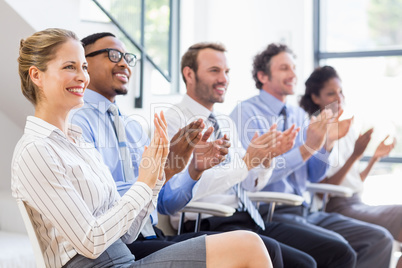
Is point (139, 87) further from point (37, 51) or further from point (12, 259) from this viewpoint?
point (37, 51)

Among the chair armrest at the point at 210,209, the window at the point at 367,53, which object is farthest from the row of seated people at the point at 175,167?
the window at the point at 367,53

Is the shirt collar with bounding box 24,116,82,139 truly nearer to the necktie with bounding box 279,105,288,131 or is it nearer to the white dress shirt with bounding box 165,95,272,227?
the white dress shirt with bounding box 165,95,272,227

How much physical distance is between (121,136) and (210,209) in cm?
52

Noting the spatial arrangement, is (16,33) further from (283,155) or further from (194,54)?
(283,155)

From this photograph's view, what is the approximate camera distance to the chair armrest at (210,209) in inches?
95.4

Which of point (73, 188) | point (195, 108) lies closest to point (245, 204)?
point (195, 108)

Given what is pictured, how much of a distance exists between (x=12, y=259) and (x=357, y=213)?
2138 mm

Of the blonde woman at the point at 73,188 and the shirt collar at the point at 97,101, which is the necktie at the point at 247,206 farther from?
the blonde woman at the point at 73,188

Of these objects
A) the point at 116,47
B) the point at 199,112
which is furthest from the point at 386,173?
the point at 116,47

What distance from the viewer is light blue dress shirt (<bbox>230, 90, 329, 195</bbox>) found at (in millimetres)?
3062

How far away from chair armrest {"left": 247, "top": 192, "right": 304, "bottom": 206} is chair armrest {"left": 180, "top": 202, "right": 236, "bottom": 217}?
385 mm

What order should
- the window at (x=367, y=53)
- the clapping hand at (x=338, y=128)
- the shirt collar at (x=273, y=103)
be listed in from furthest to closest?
the window at (x=367, y=53) < the shirt collar at (x=273, y=103) < the clapping hand at (x=338, y=128)

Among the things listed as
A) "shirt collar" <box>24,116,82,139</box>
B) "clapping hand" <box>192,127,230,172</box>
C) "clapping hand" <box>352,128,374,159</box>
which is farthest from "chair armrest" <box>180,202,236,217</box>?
"clapping hand" <box>352,128,374,159</box>

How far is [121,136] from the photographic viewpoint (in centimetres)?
230
